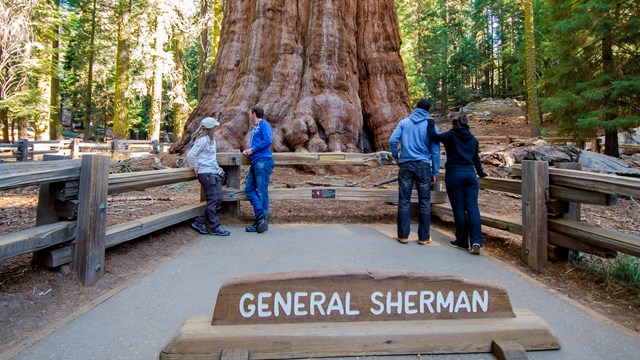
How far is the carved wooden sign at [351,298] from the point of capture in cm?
239

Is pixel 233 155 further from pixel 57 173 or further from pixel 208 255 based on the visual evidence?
pixel 57 173

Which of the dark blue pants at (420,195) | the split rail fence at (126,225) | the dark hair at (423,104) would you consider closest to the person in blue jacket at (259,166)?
the split rail fence at (126,225)

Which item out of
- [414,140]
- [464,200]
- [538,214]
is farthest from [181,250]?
[538,214]

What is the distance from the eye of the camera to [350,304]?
2.47m

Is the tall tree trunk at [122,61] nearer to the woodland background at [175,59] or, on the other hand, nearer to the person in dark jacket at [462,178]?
the woodland background at [175,59]

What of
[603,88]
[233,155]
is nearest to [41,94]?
[233,155]

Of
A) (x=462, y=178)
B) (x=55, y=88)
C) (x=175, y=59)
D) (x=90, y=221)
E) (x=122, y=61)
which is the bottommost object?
(x=90, y=221)

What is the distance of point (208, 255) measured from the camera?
17.0 ft

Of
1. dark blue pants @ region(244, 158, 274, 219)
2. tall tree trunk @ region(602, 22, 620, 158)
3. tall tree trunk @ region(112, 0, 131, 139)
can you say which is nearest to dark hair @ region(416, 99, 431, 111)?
dark blue pants @ region(244, 158, 274, 219)

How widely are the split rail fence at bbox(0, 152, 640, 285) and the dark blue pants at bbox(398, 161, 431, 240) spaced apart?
107 centimetres

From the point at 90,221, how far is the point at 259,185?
111 inches

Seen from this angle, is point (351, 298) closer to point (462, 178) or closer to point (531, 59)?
point (462, 178)

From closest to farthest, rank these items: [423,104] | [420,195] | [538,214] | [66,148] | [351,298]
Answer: [351,298]
[538,214]
[423,104]
[420,195]
[66,148]

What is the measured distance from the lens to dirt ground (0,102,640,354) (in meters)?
3.51
